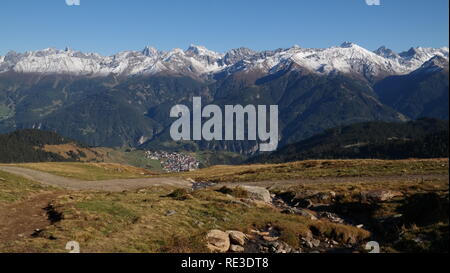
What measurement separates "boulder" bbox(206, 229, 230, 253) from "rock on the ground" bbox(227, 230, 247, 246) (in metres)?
0.50

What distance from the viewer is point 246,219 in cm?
3656

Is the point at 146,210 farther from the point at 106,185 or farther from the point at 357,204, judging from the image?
the point at 106,185

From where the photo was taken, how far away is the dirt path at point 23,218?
2784cm

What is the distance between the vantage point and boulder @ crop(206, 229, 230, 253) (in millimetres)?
27655

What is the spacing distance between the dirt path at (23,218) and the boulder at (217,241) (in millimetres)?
12350

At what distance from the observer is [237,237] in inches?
1182

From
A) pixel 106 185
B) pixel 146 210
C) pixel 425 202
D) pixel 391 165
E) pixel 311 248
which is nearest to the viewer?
pixel 311 248

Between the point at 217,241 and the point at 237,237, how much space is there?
2.21 m

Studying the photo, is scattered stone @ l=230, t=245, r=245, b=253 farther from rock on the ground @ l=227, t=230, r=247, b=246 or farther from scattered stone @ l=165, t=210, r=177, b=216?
scattered stone @ l=165, t=210, r=177, b=216

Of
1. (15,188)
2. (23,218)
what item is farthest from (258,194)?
(15,188)

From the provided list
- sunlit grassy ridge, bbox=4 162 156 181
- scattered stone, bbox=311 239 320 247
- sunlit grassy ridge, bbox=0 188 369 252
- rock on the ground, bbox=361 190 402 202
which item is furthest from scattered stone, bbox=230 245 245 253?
sunlit grassy ridge, bbox=4 162 156 181
